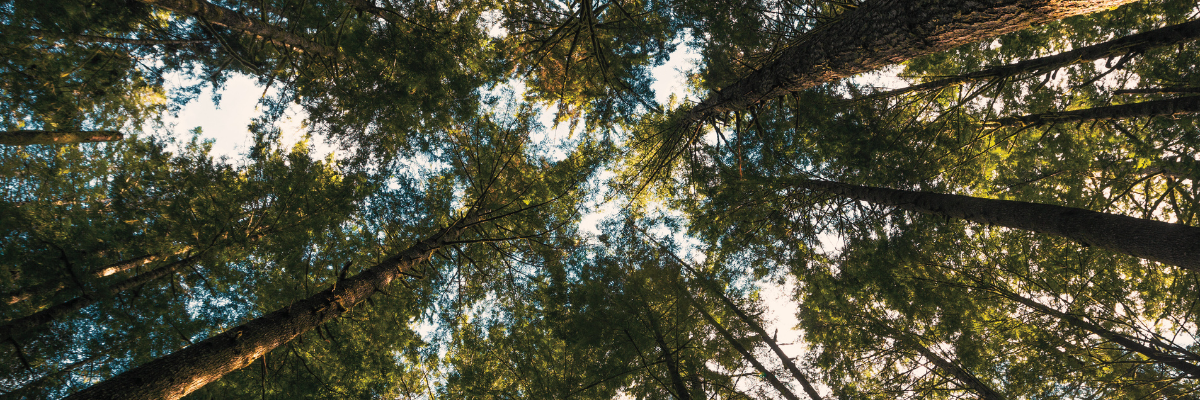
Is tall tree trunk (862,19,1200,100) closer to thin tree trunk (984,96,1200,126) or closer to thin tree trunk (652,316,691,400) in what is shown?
thin tree trunk (984,96,1200,126)

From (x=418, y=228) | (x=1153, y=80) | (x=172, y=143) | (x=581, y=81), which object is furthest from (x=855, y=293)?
(x=172, y=143)

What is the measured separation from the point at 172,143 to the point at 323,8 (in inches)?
118

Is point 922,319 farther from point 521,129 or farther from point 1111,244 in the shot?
point 521,129

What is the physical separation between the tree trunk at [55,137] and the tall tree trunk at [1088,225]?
1175 centimetres

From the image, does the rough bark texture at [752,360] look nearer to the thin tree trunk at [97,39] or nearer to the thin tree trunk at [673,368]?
the thin tree trunk at [673,368]

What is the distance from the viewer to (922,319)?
6.45m

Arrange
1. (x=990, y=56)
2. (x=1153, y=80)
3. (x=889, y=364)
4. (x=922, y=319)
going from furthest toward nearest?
(x=922, y=319)
(x=889, y=364)
(x=990, y=56)
(x=1153, y=80)

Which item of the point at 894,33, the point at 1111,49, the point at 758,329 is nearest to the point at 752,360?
the point at 758,329

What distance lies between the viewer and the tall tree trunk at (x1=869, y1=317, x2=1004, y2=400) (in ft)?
18.5

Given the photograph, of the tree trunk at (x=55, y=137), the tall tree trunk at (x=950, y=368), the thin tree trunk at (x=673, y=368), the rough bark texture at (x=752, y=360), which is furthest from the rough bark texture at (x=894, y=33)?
the tree trunk at (x=55, y=137)

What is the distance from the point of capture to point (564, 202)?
6980 millimetres

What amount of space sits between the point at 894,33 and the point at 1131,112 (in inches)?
172

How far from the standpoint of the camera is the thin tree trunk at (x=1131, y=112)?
348 cm

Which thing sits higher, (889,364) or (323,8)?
(323,8)
